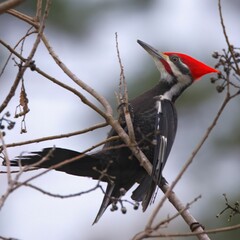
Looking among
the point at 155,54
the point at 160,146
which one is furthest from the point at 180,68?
the point at 160,146

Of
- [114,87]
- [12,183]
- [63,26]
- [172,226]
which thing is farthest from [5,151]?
[63,26]

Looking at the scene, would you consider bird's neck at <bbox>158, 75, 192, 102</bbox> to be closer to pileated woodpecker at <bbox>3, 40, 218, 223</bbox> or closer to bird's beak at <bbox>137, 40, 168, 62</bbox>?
pileated woodpecker at <bbox>3, 40, 218, 223</bbox>

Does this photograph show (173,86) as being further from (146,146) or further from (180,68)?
(146,146)

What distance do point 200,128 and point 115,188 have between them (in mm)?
6351

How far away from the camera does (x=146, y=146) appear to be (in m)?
3.95

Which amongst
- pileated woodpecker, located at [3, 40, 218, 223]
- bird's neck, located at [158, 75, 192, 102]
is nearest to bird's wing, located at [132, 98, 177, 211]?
pileated woodpecker, located at [3, 40, 218, 223]

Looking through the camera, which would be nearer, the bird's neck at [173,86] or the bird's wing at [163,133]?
the bird's wing at [163,133]

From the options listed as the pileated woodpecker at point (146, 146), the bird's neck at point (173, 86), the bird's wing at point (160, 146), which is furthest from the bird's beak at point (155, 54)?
the bird's wing at point (160, 146)

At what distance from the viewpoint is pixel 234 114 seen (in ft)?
33.1

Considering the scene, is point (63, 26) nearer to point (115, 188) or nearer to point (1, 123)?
point (115, 188)

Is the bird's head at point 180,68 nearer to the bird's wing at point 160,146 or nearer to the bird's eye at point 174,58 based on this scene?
the bird's eye at point 174,58

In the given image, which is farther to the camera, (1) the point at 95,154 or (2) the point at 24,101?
(1) the point at 95,154

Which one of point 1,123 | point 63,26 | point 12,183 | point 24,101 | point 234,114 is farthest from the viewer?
point 63,26

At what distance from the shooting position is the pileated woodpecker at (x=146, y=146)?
12.8 feet
